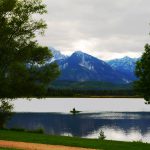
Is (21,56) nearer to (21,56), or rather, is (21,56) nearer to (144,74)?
(21,56)

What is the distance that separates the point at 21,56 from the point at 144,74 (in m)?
24.0

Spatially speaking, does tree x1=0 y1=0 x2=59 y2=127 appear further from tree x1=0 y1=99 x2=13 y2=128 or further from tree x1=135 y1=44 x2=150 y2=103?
tree x1=135 y1=44 x2=150 y2=103

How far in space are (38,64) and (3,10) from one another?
8597mm

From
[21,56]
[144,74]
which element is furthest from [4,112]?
[144,74]

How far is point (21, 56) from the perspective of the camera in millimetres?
53000

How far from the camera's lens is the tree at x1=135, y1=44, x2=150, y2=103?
32.6 meters

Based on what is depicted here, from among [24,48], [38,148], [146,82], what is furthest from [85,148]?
[24,48]

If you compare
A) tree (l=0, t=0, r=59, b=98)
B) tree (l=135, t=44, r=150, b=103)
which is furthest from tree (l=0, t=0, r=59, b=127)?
tree (l=135, t=44, r=150, b=103)

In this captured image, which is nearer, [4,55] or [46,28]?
[4,55]

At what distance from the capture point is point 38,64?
179 feet

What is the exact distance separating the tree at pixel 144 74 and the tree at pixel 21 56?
2052cm

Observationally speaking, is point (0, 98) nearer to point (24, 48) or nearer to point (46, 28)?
point (24, 48)

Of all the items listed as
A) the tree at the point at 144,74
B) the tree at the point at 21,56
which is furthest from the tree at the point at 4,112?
the tree at the point at 144,74

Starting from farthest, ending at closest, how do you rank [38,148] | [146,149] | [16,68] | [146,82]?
[16,68] < [146,82] < [146,149] < [38,148]
